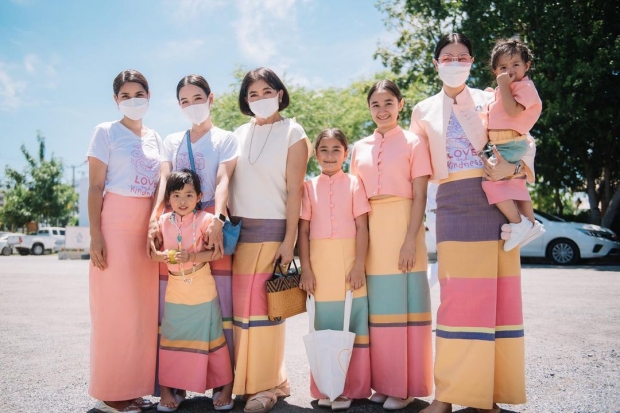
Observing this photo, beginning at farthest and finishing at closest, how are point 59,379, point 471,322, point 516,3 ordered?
point 516,3 < point 59,379 < point 471,322

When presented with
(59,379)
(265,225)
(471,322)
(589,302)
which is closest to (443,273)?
(471,322)

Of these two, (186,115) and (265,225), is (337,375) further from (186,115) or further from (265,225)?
(186,115)

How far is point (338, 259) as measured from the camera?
11.5 feet

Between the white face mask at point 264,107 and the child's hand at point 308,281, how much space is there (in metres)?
1.14

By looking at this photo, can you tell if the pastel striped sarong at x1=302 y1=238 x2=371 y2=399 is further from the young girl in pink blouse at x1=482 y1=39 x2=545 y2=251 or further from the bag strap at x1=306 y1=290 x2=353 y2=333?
the young girl in pink blouse at x1=482 y1=39 x2=545 y2=251

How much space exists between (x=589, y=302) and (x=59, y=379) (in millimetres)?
6796

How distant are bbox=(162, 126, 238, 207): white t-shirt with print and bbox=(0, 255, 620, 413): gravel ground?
155 centimetres

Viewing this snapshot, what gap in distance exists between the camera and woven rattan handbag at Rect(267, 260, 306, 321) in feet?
11.2

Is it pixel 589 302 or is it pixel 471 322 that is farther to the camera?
pixel 589 302

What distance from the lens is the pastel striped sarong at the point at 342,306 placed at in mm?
3459

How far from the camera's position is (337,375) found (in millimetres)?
3322

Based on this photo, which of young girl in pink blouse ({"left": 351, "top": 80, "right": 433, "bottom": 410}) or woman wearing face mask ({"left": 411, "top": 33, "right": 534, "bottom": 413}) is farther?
young girl in pink blouse ({"left": 351, "top": 80, "right": 433, "bottom": 410})

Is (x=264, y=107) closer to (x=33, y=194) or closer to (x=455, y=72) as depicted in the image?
(x=455, y=72)

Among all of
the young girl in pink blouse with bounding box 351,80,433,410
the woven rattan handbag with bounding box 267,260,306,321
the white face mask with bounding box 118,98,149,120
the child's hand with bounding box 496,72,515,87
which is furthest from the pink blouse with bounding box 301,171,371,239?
the white face mask with bounding box 118,98,149,120
